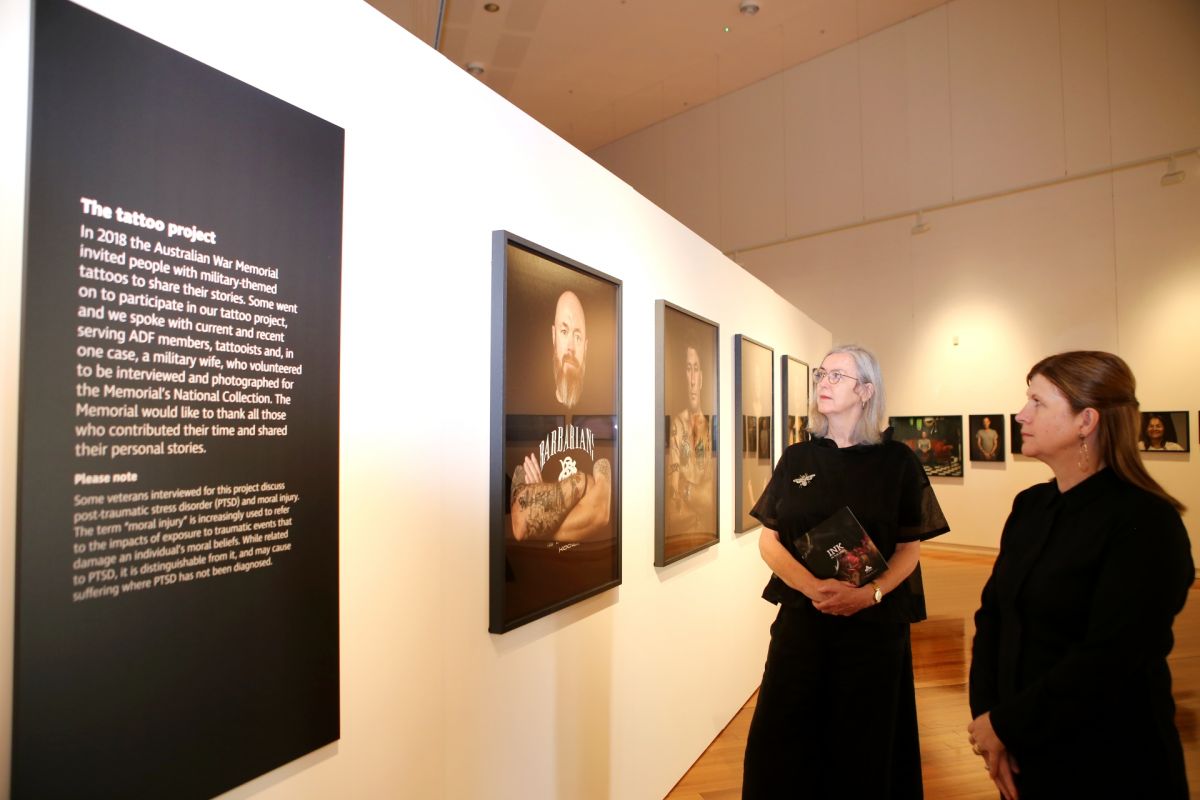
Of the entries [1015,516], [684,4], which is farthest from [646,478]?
[684,4]

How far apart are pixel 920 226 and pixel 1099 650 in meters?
11.7

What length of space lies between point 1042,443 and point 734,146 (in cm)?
1408

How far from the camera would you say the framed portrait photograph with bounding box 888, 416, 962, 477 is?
12039 millimetres

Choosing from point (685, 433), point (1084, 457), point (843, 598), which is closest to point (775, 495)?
point (843, 598)

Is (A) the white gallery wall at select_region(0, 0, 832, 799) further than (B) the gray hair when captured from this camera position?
No

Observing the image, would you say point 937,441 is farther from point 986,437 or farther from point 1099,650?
point 1099,650

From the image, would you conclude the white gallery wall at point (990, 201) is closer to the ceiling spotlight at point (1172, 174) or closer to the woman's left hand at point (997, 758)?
the ceiling spotlight at point (1172, 174)

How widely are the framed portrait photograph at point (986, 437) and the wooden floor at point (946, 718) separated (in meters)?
3.19

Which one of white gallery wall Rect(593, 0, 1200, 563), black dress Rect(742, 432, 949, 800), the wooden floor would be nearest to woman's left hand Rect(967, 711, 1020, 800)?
black dress Rect(742, 432, 949, 800)

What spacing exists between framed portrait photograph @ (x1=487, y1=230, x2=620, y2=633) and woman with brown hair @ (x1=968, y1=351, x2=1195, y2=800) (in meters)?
1.56

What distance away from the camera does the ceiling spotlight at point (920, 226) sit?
40.0 ft

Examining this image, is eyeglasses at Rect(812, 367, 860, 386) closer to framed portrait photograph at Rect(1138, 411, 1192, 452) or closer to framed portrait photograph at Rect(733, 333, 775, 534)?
framed portrait photograph at Rect(733, 333, 775, 534)

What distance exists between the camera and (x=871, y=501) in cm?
296

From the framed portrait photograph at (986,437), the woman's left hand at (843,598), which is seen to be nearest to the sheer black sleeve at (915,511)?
the woman's left hand at (843,598)
